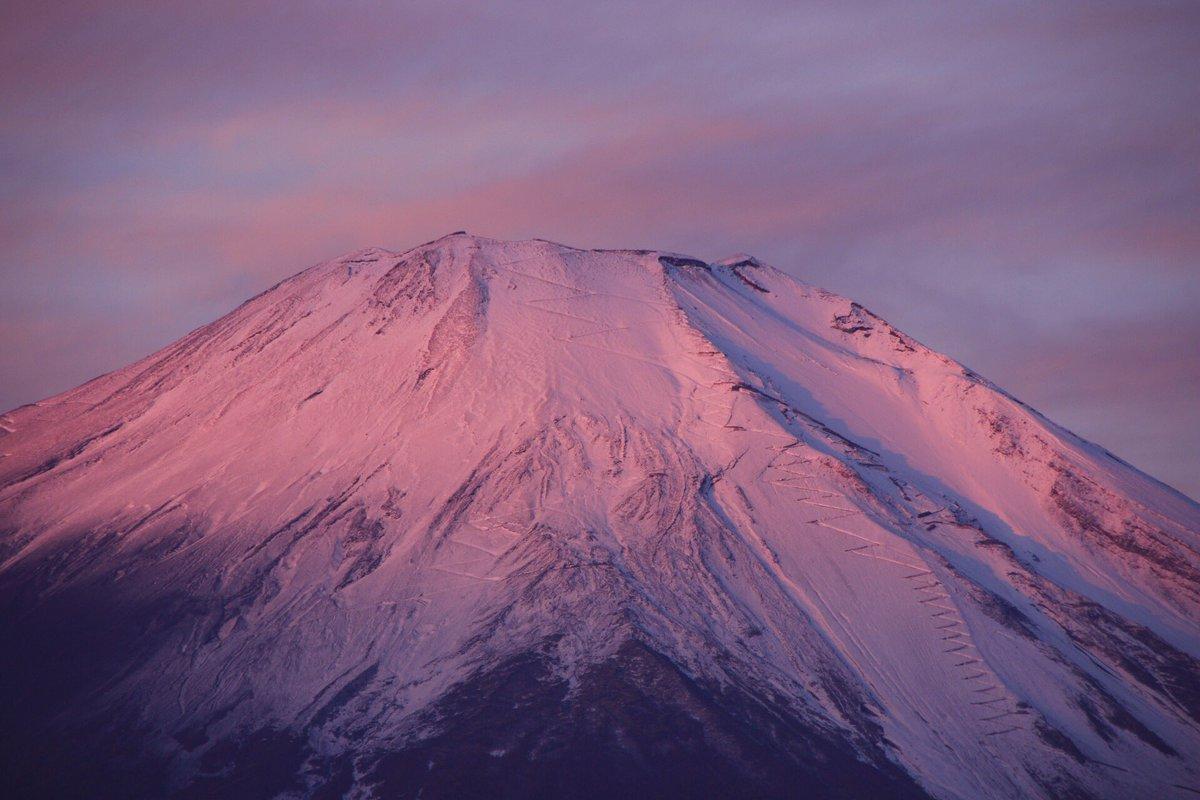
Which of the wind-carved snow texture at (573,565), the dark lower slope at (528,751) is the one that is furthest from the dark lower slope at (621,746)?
the wind-carved snow texture at (573,565)

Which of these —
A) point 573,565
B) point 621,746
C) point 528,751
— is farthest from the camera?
point 573,565

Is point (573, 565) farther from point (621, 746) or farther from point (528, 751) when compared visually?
point (528, 751)

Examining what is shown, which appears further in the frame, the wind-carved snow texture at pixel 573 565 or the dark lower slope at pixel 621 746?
the wind-carved snow texture at pixel 573 565

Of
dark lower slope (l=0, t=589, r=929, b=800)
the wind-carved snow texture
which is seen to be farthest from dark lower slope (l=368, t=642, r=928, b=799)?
the wind-carved snow texture

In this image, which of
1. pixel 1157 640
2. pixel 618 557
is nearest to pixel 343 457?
pixel 618 557

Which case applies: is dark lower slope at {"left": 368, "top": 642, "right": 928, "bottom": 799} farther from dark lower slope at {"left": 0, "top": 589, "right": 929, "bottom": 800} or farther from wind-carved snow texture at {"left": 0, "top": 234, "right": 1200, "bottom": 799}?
wind-carved snow texture at {"left": 0, "top": 234, "right": 1200, "bottom": 799}

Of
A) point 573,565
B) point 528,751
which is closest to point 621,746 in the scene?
point 528,751

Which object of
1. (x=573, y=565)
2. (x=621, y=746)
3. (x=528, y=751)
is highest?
(x=573, y=565)

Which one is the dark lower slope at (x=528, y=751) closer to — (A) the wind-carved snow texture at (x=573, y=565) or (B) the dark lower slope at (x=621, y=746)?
(B) the dark lower slope at (x=621, y=746)

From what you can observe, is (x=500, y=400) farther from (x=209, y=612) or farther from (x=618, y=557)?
(x=209, y=612)

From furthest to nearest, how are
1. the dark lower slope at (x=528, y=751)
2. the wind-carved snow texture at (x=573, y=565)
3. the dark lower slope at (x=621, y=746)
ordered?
the wind-carved snow texture at (x=573, y=565)
the dark lower slope at (x=528, y=751)
the dark lower slope at (x=621, y=746)
